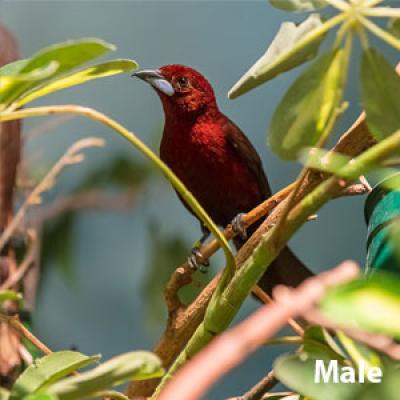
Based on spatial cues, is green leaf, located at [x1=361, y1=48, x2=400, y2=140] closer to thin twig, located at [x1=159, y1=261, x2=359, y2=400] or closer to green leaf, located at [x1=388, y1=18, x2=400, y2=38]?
green leaf, located at [x1=388, y1=18, x2=400, y2=38]

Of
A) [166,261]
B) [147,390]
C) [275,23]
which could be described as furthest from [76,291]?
[147,390]

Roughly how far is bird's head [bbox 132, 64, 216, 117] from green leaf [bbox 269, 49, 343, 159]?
→ 0.91 meters

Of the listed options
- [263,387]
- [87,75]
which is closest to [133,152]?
[263,387]

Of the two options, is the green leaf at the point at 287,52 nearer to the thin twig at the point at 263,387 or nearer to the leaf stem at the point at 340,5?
the leaf stem at the point at 340,5

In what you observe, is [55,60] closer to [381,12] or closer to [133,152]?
[381,12]

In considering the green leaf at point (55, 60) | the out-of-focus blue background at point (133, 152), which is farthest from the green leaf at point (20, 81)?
the out-of-focus blue background at point (133, 152)

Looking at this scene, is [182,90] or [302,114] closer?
[302,114]

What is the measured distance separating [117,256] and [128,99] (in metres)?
0.48

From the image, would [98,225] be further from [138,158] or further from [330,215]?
[330,215]

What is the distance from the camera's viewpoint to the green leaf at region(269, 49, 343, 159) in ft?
1.18

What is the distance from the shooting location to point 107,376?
0.96 feet

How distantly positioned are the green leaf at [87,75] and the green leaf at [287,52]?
2.2 inches

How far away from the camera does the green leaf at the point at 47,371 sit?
0.36 meters

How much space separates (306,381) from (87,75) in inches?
7.0
